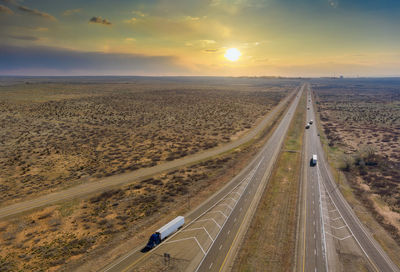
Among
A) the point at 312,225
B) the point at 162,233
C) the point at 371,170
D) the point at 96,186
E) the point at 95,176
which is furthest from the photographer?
the point at 371,170

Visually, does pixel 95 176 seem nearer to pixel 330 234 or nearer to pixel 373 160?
pixel 330 234


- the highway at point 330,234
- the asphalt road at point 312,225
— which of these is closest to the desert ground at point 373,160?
the highway at point 330,234

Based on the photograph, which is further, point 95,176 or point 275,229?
point 95,176

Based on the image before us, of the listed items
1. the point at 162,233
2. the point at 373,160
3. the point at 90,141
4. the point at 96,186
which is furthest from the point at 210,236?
the point at 90,141

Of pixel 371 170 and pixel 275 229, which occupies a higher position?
pixel 371 170

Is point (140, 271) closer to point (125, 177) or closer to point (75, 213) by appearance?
point (75, 213)

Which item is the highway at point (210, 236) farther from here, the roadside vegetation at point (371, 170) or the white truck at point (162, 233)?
the roadside vegetation at point (371, 170)
